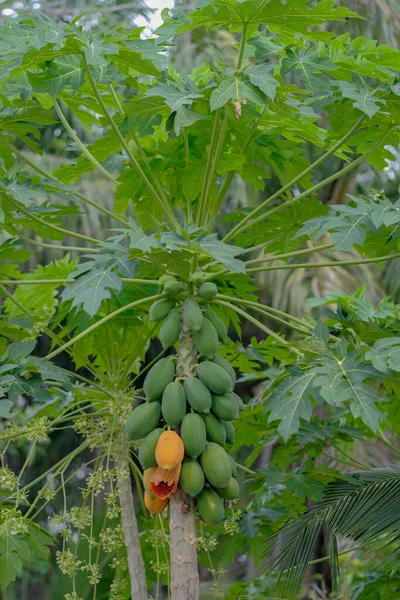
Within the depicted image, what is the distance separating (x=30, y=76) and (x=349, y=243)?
0.89 m

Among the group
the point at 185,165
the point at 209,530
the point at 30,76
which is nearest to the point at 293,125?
the point at 185,165

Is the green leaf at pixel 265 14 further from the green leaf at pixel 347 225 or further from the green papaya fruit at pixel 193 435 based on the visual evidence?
the green papaya fruit at pixel 193 435

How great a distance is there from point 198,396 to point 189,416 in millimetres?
49

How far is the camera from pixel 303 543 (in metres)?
2.44

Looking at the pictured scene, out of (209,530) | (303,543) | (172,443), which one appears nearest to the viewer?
(172,443)

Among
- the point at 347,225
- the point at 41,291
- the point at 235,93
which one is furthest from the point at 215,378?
the point at 41,291

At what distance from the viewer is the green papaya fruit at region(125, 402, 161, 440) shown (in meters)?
1.93

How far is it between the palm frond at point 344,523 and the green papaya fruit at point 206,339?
0.73 metres

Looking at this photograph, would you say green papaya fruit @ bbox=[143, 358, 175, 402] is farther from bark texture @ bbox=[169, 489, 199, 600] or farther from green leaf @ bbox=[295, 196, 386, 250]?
green leaf @ bbox=[295, 196, 386, 250]

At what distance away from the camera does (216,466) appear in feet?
6.09

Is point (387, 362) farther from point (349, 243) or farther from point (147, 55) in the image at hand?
point (147, 55)

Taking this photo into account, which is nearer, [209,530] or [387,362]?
[387,362]

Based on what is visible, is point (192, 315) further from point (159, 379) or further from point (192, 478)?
point (192, 478)

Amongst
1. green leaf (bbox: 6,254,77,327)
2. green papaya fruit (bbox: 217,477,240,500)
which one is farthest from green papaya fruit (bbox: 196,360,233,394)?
green leaf (bbox: 6,254,77,327)
